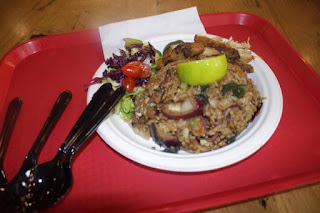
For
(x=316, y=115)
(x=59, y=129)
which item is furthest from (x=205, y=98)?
(x=59, y=129)

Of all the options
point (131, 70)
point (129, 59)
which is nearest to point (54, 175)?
point (131, 70)

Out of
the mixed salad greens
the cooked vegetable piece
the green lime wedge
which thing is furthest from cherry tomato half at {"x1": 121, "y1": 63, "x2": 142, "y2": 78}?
the cooked vegetable piece

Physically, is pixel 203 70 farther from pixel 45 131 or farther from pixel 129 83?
pixel 45 131

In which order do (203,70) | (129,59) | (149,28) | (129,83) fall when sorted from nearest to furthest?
(203,70)
(129,83)
(129,59)
(149,28)

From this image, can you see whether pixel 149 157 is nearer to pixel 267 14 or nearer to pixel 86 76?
pixel 86 76

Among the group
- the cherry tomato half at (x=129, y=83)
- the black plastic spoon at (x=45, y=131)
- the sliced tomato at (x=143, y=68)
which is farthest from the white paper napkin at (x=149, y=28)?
the black plastic spoon at (x=45, y=131)

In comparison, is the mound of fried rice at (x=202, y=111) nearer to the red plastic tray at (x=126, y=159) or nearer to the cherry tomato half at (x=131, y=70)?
the red plastic tray at (x=126, y=159)
